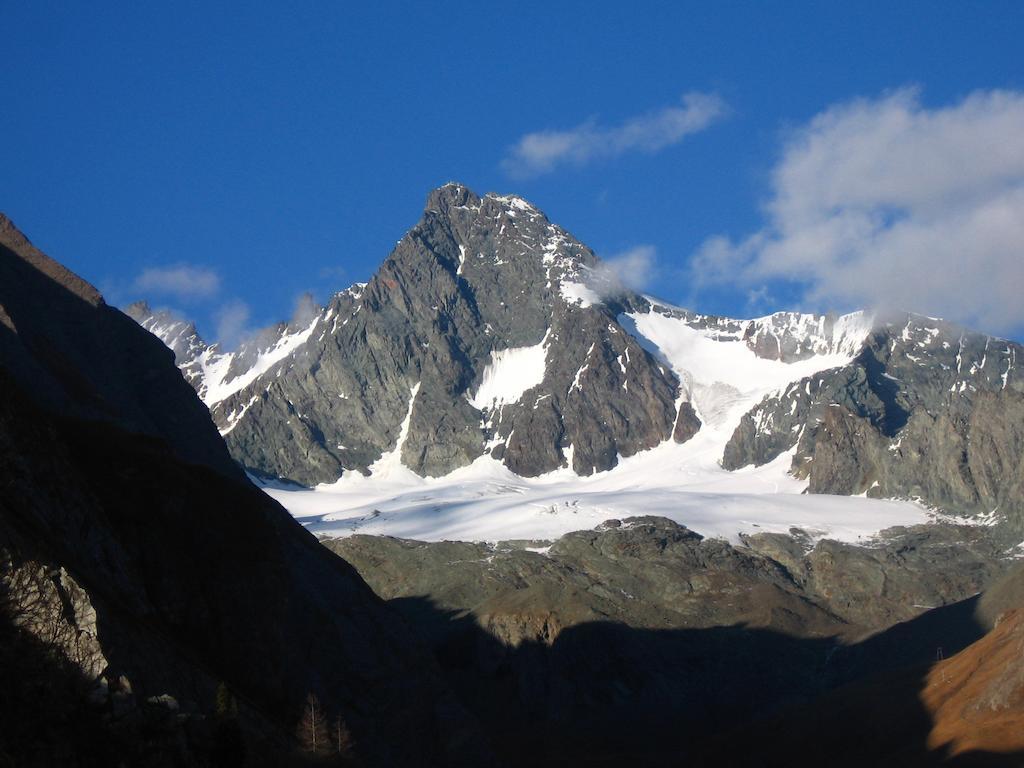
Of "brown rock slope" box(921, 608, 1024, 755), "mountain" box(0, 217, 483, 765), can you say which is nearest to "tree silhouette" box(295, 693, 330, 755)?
"mountain" box(0, 217, 483, 765)

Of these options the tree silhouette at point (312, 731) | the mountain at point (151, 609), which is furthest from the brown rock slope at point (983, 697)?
the tree silhouette at point (312, 731)

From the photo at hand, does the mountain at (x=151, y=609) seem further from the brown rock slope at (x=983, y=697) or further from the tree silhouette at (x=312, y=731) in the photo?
the brown rock slope at (x=983, y=697)

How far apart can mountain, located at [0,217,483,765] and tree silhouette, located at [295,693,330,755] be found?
4.57 feet

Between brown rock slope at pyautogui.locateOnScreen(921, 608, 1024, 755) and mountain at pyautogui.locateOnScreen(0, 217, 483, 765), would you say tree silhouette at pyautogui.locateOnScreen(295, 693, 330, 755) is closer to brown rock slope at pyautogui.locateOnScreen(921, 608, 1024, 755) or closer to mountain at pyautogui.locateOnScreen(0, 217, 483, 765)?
mountain at pyautogui.locateOnScreen(0, 217, 483, 765)

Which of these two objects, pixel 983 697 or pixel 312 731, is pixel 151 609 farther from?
pixel 983 697

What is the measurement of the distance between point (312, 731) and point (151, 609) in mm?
12437

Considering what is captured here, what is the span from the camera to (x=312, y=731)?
81.6m

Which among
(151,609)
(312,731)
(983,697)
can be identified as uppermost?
(151,609)

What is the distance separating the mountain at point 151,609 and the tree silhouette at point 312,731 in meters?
1.39

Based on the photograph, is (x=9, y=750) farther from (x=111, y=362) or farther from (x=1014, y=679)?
(x=111, y=362)

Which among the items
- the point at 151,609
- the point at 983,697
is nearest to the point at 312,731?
the point at 151,609

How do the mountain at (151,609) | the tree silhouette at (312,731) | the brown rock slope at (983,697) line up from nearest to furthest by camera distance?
the mountain at (151,609) → the tree silhouette at (312,731) → the brown rock slope at (983,697)

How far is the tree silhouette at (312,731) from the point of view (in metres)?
79.9

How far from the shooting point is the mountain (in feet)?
173
